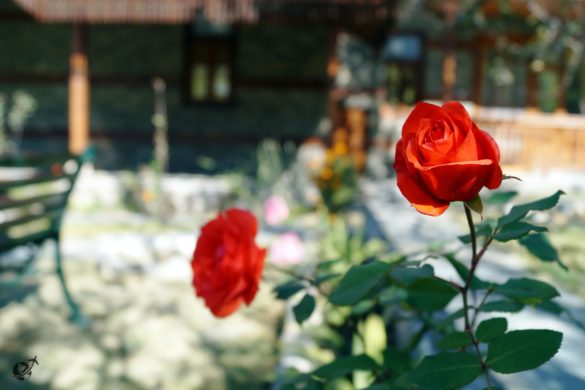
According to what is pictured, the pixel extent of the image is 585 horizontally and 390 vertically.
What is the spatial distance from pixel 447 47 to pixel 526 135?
3238mm

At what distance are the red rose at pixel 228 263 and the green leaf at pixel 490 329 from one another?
1.01 ft

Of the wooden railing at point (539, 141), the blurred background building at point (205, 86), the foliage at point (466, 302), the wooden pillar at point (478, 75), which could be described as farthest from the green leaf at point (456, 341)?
the wooden pillar at point (478, 75)

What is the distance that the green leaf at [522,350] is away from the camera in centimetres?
71

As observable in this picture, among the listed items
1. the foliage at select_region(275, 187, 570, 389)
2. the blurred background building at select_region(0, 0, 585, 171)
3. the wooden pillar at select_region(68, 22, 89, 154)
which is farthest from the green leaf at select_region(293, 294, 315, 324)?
the blurred background building at select_region(0, 0, 585, 171)

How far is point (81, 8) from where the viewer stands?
27.7 ft

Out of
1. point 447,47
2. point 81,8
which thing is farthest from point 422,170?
point 447,47

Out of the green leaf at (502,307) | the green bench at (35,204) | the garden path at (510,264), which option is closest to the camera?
the green leaf at (502,307)

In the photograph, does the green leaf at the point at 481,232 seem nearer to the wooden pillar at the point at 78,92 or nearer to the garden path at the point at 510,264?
the garden path at the point at 510,264

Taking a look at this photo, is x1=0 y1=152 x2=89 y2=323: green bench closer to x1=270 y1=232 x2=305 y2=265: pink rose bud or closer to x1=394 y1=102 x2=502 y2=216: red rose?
x1=270 y1=232 x2=305 y2=265: pink rose bud

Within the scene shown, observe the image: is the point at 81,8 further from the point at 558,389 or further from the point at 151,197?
the point at 558,389

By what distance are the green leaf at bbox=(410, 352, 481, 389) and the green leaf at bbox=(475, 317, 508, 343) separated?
56 mm

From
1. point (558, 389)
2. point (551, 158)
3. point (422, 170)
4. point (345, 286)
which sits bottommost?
point (551, 158)

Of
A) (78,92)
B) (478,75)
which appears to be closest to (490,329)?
(78,92)

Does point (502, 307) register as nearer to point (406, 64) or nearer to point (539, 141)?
point (539, 141)
